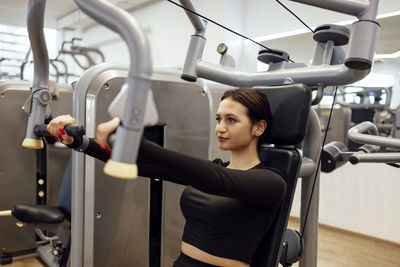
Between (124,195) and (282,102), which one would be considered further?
(124,195)

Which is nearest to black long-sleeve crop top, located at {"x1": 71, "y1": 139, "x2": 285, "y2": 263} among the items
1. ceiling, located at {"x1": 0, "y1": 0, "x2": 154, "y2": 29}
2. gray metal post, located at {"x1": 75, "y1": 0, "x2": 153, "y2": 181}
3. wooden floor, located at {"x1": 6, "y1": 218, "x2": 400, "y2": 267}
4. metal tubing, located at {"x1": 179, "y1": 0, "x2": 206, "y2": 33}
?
gray metal post, located at {"x1": 75, "y1": 0, "x2": 153, "y2": 181}

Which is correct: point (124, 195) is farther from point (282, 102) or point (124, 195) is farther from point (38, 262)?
point (38, 262)

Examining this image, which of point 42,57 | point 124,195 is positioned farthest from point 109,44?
point 42,57

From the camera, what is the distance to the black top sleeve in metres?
0.79

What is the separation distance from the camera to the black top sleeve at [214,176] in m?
0.79

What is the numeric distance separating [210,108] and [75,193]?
84 cm

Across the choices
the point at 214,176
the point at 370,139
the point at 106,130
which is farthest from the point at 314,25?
the point at 106,130

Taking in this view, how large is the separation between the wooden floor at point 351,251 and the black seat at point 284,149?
174 cm

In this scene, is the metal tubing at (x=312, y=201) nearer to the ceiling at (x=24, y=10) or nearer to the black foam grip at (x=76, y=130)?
the black foam grip at (x=76, y=130)

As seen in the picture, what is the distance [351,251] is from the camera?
331cm

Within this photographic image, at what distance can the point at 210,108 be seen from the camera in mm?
2014

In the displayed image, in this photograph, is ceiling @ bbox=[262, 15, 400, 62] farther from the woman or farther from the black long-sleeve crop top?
the black long-sleeve crop top

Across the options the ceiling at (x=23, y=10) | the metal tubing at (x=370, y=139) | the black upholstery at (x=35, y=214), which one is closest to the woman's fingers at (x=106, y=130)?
the metal tubing at (x=370, y=139)

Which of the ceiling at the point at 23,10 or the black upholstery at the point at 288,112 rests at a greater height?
the ceiling at the point at 23,10
